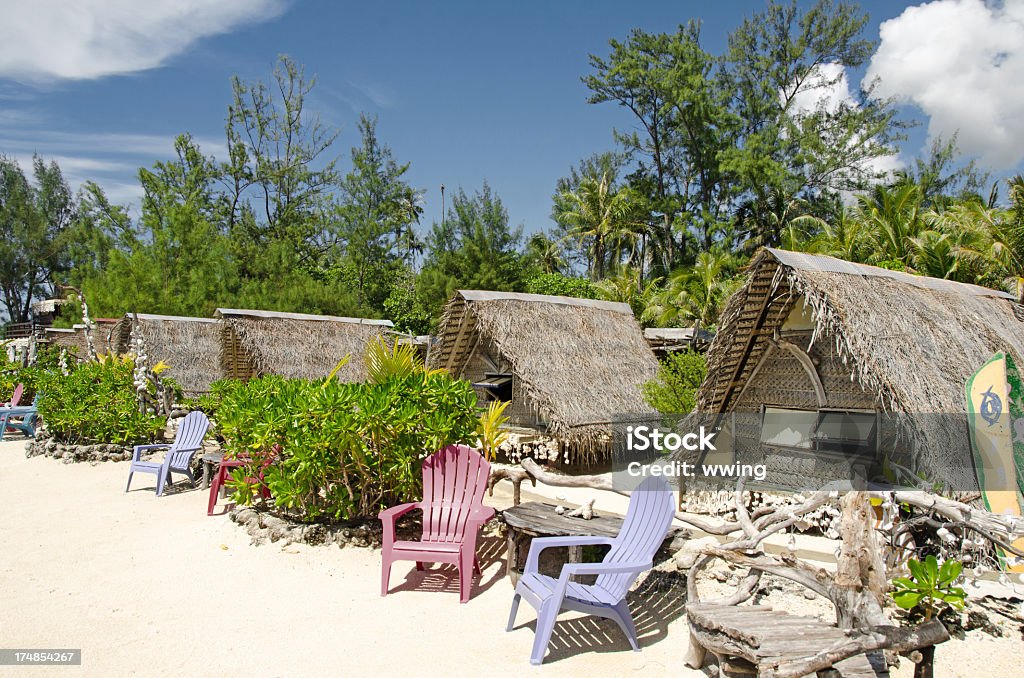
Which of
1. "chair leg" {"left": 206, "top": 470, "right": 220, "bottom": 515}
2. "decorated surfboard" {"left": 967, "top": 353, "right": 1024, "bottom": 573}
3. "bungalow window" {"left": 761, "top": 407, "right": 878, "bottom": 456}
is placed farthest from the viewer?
"chair leg" {"left": 206, "top": 470, "right": 220, "bottom": 515}

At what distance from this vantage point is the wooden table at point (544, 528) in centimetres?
464

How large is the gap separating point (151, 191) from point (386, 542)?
26.1m

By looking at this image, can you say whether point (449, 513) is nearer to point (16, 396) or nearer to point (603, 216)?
point (16, 396)

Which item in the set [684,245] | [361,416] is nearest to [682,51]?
[684,245]

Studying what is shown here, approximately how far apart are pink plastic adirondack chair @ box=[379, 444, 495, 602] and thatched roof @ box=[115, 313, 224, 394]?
12771 millimetres

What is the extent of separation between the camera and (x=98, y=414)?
1045 centimetres

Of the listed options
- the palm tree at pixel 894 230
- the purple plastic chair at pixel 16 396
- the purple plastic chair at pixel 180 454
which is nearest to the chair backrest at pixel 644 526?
the purple plastic chair at pixel 180 454

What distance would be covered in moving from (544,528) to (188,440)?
18.8 ft

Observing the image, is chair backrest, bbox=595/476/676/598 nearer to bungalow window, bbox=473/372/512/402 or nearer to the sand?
the sand

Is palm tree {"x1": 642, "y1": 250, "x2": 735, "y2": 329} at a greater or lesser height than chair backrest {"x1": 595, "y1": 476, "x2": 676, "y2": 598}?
greater

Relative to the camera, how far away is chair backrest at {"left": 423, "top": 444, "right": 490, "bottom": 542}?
5.42 meters

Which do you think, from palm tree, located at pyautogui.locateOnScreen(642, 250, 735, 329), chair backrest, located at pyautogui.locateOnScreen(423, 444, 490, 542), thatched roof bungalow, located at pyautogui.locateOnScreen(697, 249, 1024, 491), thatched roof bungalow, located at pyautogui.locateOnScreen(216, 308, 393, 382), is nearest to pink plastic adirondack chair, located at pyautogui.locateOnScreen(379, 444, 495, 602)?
chair backrest, located at pyautogui.locateOnScreen(423, 444, 490, 542)

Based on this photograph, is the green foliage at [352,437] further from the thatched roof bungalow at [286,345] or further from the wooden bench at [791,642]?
the thatched roof bungalow at [286,345]

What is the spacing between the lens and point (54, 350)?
17.8 metres
